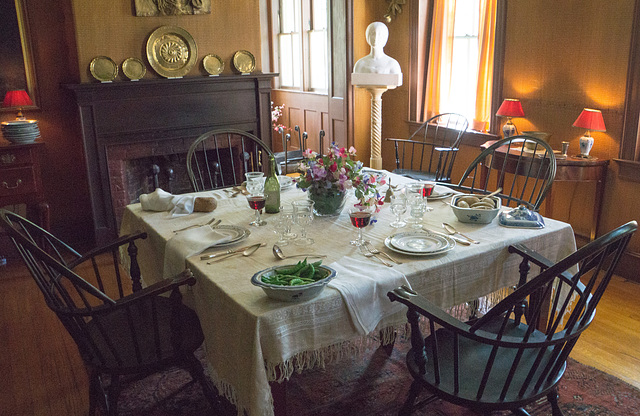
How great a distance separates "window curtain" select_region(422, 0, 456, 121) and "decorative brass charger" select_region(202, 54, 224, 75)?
6.34ft

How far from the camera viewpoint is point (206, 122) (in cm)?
453

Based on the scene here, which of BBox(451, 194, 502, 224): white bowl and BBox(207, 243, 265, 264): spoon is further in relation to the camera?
BBox(451, 194, 502, 224): white bowl

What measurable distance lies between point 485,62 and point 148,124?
2747 mm

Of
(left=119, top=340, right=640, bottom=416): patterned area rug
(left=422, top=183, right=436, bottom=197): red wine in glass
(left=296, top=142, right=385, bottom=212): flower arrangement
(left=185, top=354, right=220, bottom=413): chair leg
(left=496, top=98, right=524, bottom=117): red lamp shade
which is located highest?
(left=496, top=98, right=524, bottom=117): red lamp shade

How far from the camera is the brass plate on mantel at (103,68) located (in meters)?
3.99

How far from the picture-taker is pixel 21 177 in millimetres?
3717

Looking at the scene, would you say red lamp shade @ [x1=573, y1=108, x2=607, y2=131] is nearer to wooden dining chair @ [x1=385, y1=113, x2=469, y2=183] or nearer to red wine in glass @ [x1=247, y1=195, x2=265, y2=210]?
wooden dining chair @ [x1=385, y1=113, x2=469, y2=183]

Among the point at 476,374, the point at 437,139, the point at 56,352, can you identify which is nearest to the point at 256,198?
the point at 476,374

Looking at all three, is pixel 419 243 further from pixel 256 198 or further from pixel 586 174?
pixel 586 174

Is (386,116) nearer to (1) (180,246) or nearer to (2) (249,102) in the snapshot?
(2) (249,102)

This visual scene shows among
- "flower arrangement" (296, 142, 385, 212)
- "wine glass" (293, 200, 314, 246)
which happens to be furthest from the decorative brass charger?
"wine glass" (293, 200, 314, 246)

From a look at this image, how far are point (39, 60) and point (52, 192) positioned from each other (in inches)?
38.7

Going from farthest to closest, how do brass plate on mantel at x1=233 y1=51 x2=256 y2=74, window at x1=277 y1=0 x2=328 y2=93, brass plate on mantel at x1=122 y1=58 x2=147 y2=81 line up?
window at x1=277 y1=0 x2=328 y2=93 → brass plate on mantel at x1=233 y1=51 x2=256 y2=74 → brass plate on mantel at x1=122 y1=58 x2=147 y2=81

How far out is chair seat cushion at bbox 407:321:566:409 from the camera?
1.56 metres
